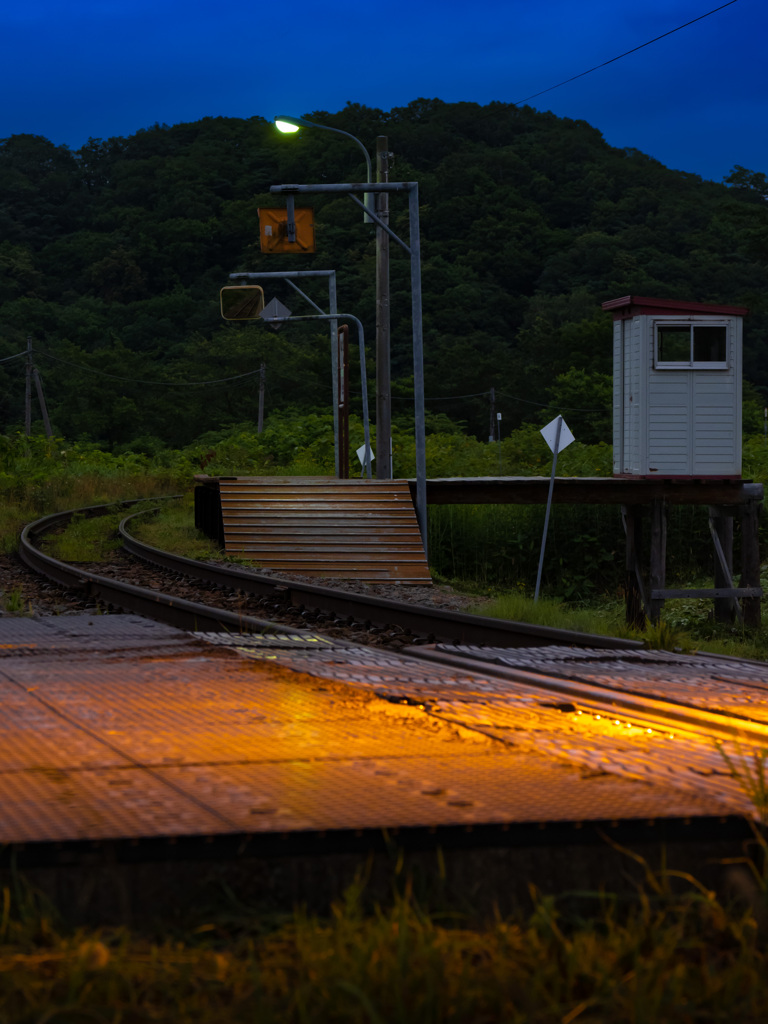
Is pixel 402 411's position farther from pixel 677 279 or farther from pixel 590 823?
pixel 590 823

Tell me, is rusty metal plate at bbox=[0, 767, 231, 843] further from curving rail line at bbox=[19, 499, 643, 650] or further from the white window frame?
the white window frame

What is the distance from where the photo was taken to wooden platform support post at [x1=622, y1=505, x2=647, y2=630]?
58.7 ft

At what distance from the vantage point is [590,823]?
310 centimetres

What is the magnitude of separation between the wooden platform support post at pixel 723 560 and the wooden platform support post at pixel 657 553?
32.3 inches

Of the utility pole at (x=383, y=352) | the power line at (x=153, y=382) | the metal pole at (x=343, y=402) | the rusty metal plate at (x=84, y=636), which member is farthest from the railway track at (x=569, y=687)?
the power line at (x=153, y=382)

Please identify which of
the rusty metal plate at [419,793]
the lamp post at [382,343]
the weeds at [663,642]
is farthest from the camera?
the lamp post at [382,343]

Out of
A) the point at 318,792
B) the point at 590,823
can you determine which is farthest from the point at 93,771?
the point at 590,823

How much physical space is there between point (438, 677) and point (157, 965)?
323 centimetres

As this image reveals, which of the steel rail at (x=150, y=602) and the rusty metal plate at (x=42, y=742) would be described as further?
the steel rail at (x=150, y=602)

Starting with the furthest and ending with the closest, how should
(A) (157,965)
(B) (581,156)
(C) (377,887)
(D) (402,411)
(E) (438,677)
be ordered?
(B) (581,156)
(D) (402,411)
(E) (438,677)
(C) (377,887)
(A) (157,965)

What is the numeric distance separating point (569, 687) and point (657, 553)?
13112mm

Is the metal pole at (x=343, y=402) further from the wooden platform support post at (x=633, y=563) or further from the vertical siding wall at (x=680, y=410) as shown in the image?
the vertical siding wall at (x=680, y=410)

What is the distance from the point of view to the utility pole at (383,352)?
21125mm

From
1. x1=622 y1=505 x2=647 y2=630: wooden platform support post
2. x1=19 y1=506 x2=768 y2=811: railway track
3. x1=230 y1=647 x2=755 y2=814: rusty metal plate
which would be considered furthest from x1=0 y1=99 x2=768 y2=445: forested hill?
x1=230 y1=647 x2=755 y2=814: rusty metal plate
